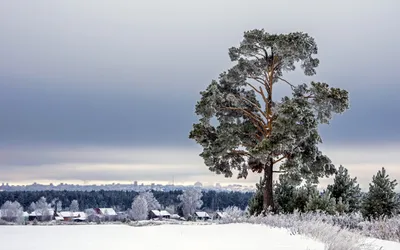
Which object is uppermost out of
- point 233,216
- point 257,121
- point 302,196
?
point 257,121

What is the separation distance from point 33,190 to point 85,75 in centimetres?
9486

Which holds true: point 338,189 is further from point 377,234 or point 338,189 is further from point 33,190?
point 33,190

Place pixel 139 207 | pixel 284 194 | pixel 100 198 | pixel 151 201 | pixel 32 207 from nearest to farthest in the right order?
1. pixel 284 194
2. pixel 139 207
3. pixel 32 207
4. pixel 151 201
5. pixel 100 198

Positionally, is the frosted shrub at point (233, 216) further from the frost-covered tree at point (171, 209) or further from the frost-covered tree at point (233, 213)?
the frost-covered tree at point (171, 209)

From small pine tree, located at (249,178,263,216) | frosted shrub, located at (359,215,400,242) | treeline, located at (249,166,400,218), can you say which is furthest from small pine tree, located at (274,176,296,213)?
frosted shrub, located at (359,215,400,242)

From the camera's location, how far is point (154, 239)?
8516 millimetres

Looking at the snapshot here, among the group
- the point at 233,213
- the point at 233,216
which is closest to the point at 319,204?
the point at 233,213

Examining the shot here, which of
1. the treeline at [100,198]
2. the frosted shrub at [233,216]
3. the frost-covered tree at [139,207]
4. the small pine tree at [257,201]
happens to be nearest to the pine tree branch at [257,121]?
the small pine tree at [257,201]

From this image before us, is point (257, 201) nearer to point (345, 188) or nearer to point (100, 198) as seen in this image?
point (345, 188)

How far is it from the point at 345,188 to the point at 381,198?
2.83m

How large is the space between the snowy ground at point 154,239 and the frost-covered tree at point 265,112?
924 centimetres

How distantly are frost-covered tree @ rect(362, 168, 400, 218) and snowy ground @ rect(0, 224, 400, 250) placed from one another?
632 inches

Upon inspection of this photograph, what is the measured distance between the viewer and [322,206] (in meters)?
21.9

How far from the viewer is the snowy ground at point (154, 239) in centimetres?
767
